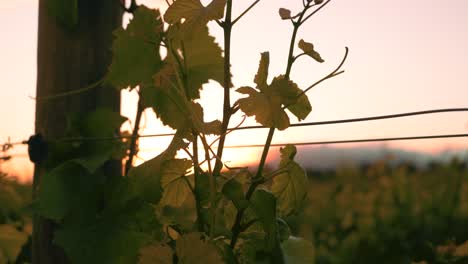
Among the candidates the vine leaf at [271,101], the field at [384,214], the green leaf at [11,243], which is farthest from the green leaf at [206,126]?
the field at [384,214]

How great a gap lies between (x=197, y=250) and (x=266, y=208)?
0.15 meters

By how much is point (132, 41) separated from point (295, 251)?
596 mm

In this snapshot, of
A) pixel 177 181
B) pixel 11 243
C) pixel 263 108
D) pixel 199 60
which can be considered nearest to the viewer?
pixel 263 108

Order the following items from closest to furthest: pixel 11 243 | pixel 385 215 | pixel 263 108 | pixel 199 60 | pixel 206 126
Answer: pixel 263 108, pixel 206 126, pixel 199 60, pixel 11 243, pixel 385 215

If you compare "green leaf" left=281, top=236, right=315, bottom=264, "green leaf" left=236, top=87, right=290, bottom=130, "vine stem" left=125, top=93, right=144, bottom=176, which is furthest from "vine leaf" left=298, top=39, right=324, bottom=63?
"vine stem" left=125, top=93, right=144, bottom=176

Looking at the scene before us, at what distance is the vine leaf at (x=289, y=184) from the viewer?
5.02 ft

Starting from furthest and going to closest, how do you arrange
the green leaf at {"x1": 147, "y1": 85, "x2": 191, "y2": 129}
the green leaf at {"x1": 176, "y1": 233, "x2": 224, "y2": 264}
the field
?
the field, the green leaf at {"x1": 147, "y1": 85, "x2": 191, "y2": 129}, the green leaf at {"x1": 176, "y1": 233, "x2": 224, "y2": 264}

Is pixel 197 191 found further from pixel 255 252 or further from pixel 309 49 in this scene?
pixel 309 49

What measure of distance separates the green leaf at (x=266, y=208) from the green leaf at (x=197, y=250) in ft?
0.35

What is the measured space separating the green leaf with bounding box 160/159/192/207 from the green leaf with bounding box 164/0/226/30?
0.94ft

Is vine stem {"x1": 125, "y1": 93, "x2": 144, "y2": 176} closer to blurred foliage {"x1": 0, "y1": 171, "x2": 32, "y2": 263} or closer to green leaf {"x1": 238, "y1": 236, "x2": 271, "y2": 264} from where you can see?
blurred foliage {"x1": 0, "y1": 171, "x2": 32, "y2": 263}

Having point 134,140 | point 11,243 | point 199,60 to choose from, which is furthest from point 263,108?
point 11,243

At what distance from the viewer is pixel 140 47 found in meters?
1.70

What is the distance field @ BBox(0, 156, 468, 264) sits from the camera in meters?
4.61
